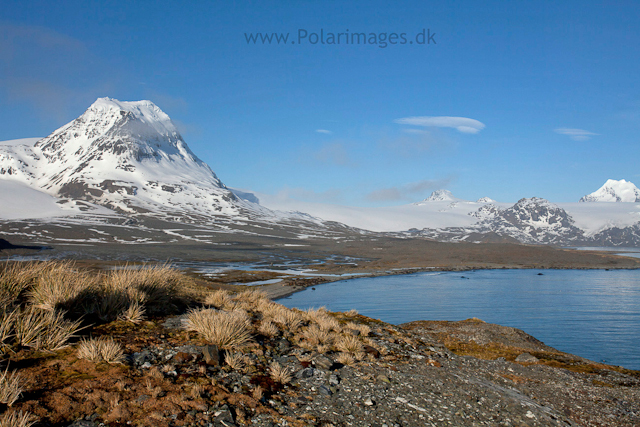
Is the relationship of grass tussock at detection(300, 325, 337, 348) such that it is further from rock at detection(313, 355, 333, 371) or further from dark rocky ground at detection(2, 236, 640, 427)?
rock at detection(313, 355, 333, 371)

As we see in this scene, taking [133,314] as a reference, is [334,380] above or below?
below

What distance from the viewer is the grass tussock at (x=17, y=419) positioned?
4.20 metres

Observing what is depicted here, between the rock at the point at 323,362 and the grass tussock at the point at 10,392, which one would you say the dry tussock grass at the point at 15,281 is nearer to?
the grass tussock at the point at 10,392

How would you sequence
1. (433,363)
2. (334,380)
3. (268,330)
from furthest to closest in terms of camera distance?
(433,363) < (268,330) < (334,380)

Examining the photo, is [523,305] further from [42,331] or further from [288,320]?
[42,331]

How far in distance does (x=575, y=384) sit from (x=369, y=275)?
73298mm

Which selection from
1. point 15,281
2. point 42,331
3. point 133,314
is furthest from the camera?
point 133,314

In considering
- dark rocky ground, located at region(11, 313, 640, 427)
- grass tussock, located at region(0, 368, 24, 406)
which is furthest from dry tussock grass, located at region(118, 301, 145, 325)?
grass tussock, located at region(0, 368, 24, 406)

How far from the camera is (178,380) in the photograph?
626 centimetres

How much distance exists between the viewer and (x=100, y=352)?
253 inches

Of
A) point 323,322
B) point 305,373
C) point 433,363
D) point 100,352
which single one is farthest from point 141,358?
point 433,363

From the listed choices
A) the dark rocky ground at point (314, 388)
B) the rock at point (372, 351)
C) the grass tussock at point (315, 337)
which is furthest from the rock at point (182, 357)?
the rock at point (372, 351)

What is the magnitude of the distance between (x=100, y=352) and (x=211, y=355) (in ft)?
5.88

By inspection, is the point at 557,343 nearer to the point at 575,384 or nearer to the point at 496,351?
the point at 496,351
